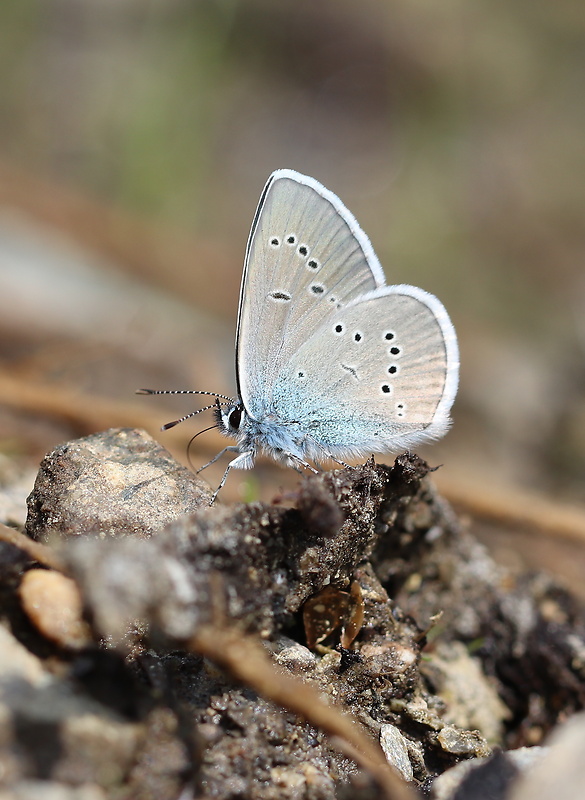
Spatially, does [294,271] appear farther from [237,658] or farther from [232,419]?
[237,658]

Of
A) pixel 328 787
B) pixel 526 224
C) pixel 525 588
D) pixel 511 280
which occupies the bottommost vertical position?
pixel 328 787

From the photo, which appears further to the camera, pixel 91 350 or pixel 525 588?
pixel 91 350

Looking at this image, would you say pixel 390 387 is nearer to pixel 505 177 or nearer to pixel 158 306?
pixel 158 306

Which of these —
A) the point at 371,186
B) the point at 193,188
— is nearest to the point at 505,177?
the point at 371,186

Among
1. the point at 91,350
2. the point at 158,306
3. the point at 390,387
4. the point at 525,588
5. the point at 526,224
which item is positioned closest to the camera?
the point at 525,588

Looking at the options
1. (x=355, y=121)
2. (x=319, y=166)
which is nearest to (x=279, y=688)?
(x=319, y=166)

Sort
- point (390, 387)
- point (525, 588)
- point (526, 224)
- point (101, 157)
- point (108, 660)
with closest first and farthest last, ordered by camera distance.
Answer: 1. point (108, 660)
2. point (525, 588)
3. point (390, 387)
4. point (101, 157)
5. point (526, 224)
